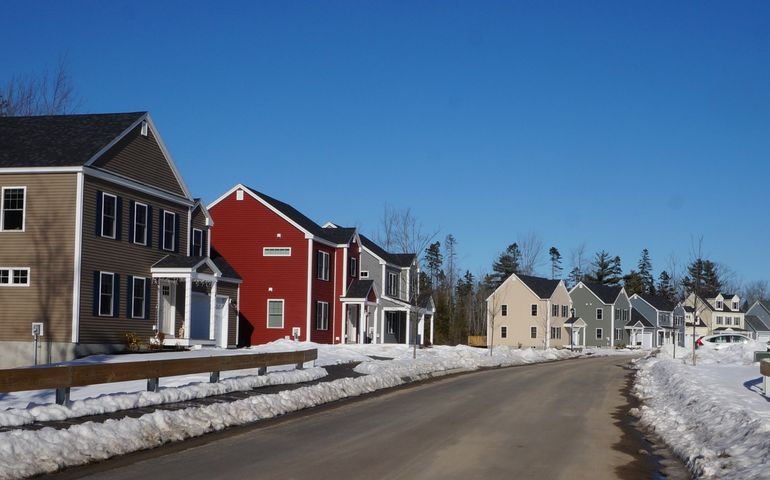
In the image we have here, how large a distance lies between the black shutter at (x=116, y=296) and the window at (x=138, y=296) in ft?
3.46

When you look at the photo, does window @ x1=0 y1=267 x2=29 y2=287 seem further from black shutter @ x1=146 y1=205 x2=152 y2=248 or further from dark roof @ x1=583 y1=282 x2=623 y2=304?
dark roof @ x1=583 y1=282 x2=623 y2=304

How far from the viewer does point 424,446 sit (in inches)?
492

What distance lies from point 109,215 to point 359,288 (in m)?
22.7

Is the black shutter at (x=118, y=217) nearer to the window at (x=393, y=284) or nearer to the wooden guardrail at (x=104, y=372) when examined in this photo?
the wooden guardrail at (x=104, y=372)

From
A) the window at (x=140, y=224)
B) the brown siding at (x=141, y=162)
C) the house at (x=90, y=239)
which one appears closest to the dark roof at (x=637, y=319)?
the house at (x=90, y=239)

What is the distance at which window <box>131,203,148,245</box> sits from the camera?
3388cm

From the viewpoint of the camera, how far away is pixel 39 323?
29.6 meters

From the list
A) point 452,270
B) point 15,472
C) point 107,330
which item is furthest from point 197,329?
point 452,270

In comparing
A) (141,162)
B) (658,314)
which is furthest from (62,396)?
(658,314)

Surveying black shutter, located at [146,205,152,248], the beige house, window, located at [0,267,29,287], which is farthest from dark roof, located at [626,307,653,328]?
window, located at [0,267,29,287]

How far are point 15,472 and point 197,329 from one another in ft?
97.9

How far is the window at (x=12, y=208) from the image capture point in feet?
100

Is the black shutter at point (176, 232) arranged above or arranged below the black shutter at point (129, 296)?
above

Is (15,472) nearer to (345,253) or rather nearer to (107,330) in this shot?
(107,330)
